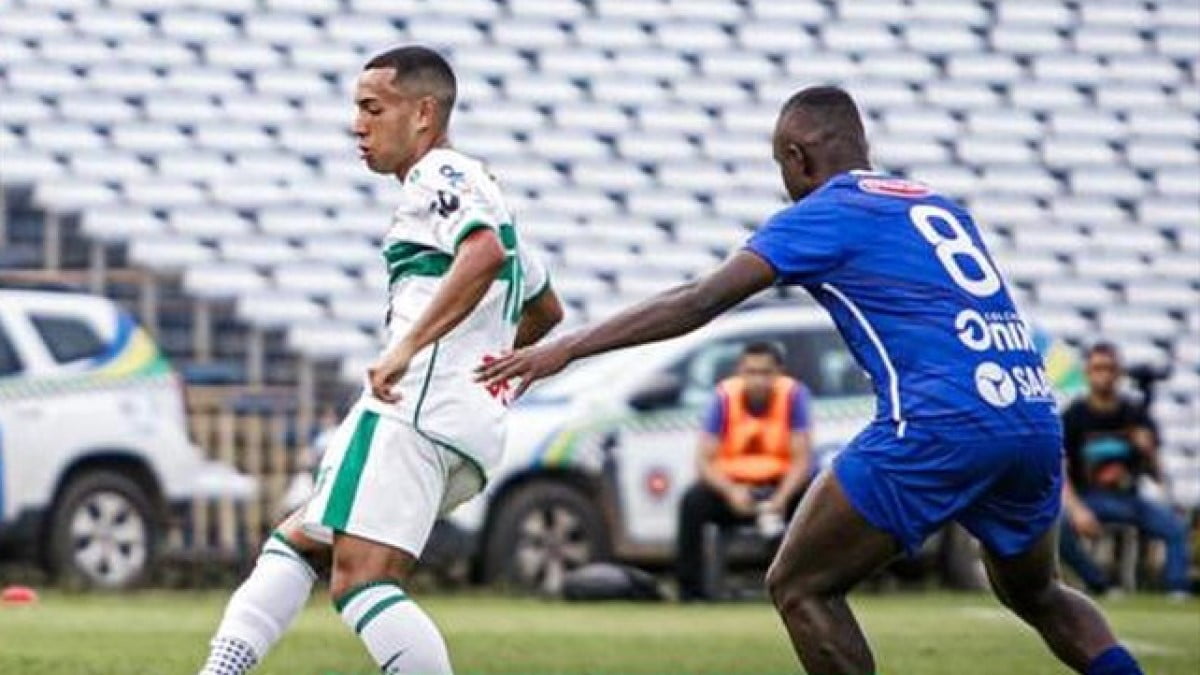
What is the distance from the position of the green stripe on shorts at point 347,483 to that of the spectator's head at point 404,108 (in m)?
0.70

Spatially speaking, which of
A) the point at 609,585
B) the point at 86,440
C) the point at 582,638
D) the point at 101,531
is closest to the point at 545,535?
the point at 609,585

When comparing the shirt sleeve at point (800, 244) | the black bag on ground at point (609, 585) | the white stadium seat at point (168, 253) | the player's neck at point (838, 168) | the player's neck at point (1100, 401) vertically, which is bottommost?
the black bag on ground at point (609, 585)

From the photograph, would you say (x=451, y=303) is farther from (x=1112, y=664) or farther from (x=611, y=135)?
(x=611, y=135)

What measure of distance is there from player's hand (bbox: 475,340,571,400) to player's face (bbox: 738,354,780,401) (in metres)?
10.9

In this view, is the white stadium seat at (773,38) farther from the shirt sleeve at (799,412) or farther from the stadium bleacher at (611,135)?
the shirt sleeve at (799,412)

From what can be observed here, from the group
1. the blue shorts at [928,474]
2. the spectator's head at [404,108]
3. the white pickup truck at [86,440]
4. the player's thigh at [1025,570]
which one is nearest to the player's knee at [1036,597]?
the player's thigh at [1025,570]

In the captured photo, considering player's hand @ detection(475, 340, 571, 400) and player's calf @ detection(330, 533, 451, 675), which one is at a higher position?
player's hand @ detection(475, 340, 571, 400)

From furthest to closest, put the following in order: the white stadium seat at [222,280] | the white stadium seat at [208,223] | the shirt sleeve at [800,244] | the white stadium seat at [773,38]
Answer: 1. the white stadium seat at [773,38]
2. the white stadium seat at [208,223]
3. the white stadium seat at [222,280]
4. the shirt sleeve at [800,244]

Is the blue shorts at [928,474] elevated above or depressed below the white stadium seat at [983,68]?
below

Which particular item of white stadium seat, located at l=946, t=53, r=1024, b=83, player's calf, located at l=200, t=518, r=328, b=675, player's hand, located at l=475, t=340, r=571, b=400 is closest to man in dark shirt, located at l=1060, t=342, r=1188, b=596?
white stadium seat, located at l=946, t=53, r=1024, b=83

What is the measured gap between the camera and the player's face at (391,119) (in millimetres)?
7883

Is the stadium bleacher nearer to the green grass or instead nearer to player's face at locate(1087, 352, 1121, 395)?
player's face at locate(1087, 352, 1121, 395)

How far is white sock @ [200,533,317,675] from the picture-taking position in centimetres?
774

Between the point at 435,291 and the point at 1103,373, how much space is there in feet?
41.3
